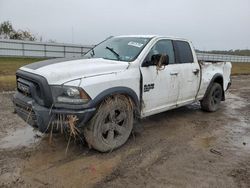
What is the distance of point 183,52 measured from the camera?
246 inches

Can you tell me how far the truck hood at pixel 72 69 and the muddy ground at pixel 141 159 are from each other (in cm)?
127

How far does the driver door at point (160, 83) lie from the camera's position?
5.00 meters

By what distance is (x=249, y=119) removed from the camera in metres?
7.10

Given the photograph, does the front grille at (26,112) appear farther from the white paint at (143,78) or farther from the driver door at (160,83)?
the driver door at (160,83)

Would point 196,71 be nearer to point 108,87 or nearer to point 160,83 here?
point 160,83

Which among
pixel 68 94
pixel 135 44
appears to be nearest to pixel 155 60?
pixel 135 44

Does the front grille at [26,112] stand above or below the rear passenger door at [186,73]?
below

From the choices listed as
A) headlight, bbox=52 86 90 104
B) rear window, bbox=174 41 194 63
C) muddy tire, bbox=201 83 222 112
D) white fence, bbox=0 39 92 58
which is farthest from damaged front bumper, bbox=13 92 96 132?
white fence, bbox=0 39 92 58

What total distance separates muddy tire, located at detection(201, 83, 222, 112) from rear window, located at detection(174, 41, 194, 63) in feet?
4.77

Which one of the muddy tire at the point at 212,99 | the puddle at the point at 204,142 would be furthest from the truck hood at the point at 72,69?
the muddy tire at the point at 212,99

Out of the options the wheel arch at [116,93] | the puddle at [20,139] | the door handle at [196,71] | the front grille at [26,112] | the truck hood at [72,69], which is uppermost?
the truck hood at [72,69]

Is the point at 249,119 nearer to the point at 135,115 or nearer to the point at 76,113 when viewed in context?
the point at 135,115

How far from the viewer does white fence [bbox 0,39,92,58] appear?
25.3 metres

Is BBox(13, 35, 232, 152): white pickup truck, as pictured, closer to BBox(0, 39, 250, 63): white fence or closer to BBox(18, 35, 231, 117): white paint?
BBox(18, 35, 231, 117): white paint
